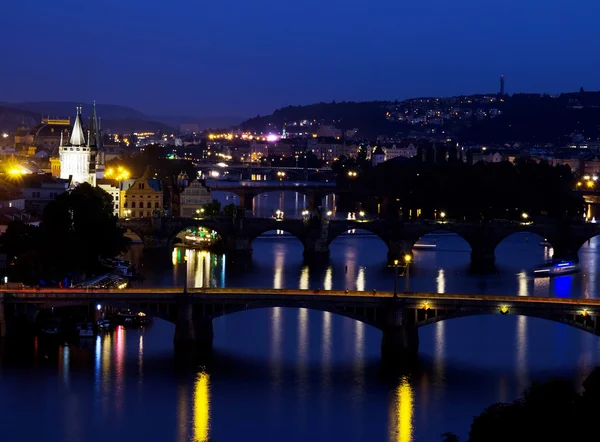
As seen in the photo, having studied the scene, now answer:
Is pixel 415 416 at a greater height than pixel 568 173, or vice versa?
pixel 568 173

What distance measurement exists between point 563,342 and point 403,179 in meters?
→ 42.5

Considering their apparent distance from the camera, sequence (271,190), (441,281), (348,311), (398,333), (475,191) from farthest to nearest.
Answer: (271,190) → (475,191) → (441,281) → (348,311) → (398,333)

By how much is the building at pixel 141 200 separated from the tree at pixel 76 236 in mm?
10407

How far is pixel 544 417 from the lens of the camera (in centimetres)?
2252

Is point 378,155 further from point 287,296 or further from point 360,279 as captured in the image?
Answer: point 287,296

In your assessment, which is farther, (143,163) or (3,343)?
(143,163)

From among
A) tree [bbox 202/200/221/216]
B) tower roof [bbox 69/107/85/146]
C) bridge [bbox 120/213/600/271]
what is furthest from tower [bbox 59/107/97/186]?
bridge [bbox 120/213/600/271]

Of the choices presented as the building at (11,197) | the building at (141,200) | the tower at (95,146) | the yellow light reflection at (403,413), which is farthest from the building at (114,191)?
the yellow light reflection at (403,413)

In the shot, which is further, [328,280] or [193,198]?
[193,198]

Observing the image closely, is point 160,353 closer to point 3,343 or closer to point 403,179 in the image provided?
point 3,343

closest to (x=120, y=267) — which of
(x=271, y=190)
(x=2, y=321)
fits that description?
(x=2, y=321)

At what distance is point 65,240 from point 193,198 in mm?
24643

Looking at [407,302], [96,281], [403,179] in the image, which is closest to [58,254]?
[96,281]

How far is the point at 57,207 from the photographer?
48125mm
